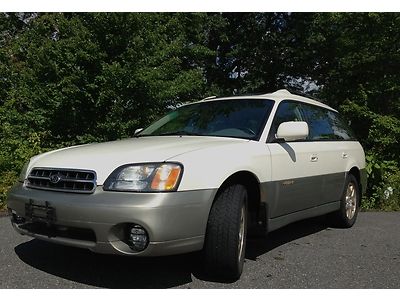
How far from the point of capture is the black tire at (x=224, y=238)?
3236 millimetres

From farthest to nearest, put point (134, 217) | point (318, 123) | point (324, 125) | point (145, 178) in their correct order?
point (324, 125) < point (318, 123) < point (145, 178) < point (134, 217)

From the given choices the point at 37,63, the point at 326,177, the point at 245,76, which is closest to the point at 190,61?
the point at 245,76

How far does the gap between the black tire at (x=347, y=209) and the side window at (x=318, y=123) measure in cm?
65

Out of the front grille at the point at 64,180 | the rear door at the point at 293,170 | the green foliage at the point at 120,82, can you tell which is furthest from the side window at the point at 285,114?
the green foliage at the point at 120,82

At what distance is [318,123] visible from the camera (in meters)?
5.16

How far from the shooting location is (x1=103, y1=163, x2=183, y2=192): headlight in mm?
3021

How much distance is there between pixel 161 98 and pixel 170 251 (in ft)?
22.2

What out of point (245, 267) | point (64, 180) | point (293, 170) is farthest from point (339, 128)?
point (64, 180)

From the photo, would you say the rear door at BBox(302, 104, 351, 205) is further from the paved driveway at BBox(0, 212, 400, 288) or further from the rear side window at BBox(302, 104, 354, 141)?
the paved driveway at BBox(0, 212, 400, 288)

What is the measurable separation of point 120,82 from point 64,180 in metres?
5.64

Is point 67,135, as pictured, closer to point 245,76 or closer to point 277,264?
point 277,264

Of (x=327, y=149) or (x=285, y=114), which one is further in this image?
(x=327, y=149)

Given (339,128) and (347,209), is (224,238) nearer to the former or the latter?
(347,209)

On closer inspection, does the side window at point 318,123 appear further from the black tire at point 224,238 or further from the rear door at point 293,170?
Answer: the black tire at point 224,238
